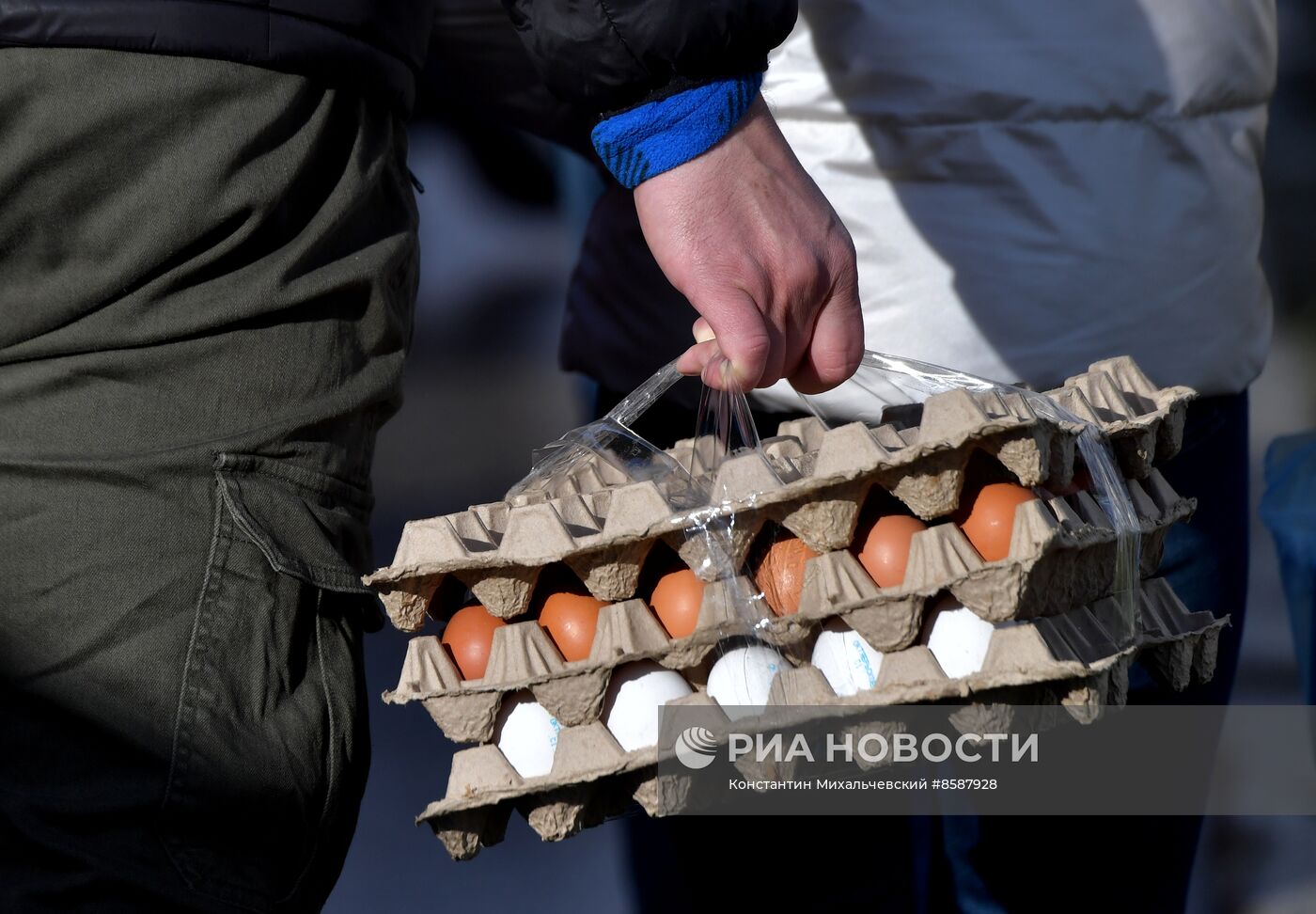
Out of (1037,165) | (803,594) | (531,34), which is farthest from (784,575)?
(1037,165)

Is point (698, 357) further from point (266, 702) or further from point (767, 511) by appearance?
point (266, 702)

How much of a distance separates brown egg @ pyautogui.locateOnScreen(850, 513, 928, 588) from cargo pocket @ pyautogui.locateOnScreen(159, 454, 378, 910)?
414 mm

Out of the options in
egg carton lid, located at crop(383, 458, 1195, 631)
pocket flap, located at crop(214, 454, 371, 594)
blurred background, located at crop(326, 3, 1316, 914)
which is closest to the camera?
egg carton lid, located at crop(383, 458, 1195, 631)

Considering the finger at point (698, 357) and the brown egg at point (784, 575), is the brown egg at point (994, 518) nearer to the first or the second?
the brown egg at point (784, 575)

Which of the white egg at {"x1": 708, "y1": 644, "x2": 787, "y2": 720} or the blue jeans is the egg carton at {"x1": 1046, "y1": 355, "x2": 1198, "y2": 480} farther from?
the blue jeans

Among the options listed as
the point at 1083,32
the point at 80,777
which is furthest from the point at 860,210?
the point at 80,777

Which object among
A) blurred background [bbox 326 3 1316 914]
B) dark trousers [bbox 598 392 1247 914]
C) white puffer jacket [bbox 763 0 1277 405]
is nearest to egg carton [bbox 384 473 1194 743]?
white puffer jacket [bbox 763 0 1277 405]

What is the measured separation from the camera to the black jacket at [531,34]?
2.80ft

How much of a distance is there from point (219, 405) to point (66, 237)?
0.16 metres

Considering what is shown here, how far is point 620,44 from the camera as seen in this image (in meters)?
0.89

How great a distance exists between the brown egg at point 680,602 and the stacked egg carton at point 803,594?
10 mm

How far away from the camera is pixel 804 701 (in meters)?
0.87

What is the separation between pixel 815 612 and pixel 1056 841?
0.83m

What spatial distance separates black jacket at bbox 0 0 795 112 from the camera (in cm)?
85
